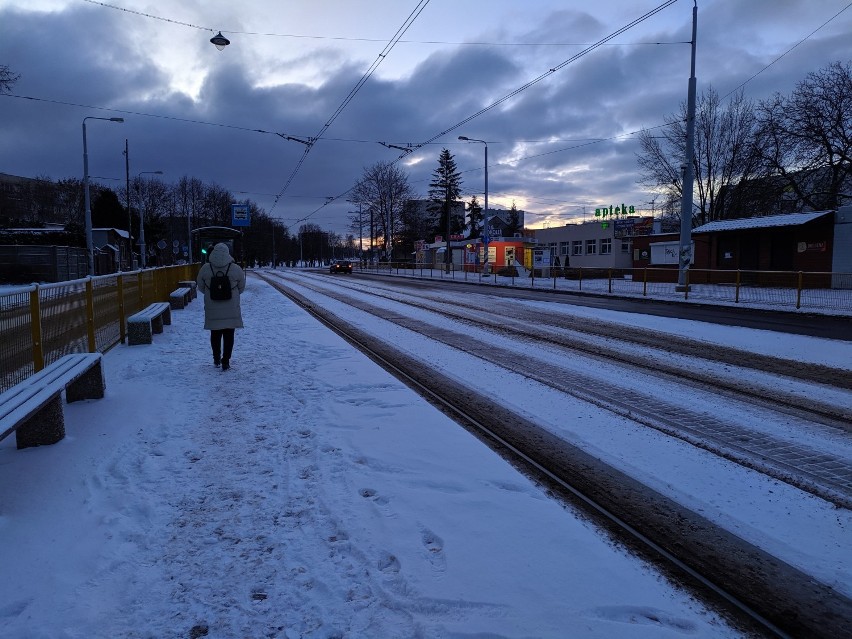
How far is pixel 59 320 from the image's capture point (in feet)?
22.0

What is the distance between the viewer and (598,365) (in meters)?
8.75

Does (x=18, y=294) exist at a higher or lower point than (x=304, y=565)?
higher

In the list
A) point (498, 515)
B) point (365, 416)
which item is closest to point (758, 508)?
point (498, 515)

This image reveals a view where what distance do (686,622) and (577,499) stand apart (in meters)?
1.32

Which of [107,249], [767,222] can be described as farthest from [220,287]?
[107,249]

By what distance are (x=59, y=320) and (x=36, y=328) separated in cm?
90

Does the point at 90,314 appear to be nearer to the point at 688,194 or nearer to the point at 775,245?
the point at 688,194

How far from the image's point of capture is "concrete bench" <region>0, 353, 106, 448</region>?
4.08m

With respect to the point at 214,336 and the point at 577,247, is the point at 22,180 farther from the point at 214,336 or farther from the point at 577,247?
the point at 214,336

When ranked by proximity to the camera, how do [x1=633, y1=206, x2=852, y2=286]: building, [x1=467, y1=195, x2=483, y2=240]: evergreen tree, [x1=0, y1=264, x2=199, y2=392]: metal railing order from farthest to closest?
[x1=467, y1=195, x2=483, y2=240]: evergreen tree < [x1=633, y1=206, x2=852, y2=286]: building < [x1=0, y1=264, x2=199, y2=392]: metal railing

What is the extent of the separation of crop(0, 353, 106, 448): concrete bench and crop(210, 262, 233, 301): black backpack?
6.22ft

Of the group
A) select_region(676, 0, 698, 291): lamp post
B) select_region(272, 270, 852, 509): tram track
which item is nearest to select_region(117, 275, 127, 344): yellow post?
select_region(272, 270, 852, 509): tram track

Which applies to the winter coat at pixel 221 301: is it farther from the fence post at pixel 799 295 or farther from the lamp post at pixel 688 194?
the lamp post at pixel 688 194

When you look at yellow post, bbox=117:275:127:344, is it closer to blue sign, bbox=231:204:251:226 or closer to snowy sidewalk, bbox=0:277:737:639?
snowy sidewalk, bbox=0:277:737:639
